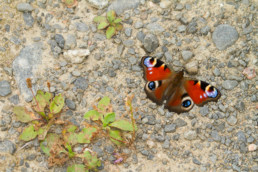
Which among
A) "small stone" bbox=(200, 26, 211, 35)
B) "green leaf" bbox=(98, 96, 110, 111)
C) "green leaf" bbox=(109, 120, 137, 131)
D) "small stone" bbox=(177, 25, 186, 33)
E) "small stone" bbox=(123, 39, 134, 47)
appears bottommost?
"green leaf" bbox=(109, 120, 137, 131)

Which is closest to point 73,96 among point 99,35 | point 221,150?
point 99,35

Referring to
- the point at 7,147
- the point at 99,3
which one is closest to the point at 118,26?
the point at 99,3

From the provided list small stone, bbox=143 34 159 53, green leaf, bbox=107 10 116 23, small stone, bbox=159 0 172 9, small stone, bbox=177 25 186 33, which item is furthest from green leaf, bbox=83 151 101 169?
small stone, bbox=159 0 172 9

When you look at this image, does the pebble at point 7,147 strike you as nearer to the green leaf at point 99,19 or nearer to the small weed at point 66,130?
the small weed at point 66,130

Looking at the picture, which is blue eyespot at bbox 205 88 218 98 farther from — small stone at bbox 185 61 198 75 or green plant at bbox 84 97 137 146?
green plant at bbox 84 97 137 146

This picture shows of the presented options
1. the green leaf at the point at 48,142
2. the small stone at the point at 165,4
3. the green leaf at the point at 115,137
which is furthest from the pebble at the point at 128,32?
the green leaf at the point at 48,142

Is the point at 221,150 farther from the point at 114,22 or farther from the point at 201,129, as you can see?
the point at 114,22

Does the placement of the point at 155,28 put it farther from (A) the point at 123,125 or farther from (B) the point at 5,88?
(B) the point at 5,88
